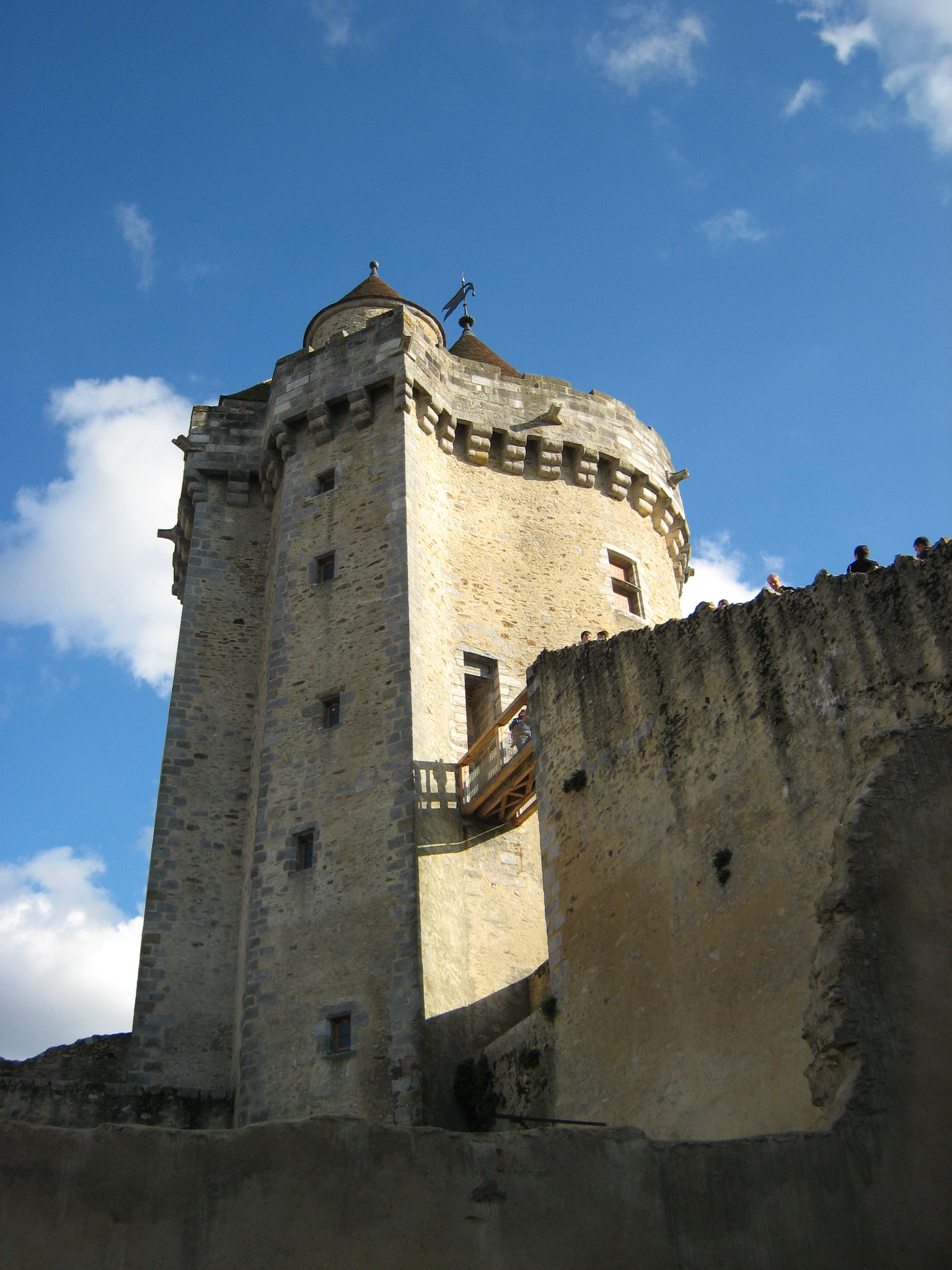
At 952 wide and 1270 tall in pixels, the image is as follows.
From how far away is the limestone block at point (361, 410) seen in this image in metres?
17.9

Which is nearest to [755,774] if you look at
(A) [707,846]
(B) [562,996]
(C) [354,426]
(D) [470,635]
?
(A) [707,846]

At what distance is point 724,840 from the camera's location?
8.70 metres

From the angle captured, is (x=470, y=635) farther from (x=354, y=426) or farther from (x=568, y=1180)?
(x=568, y=1180)

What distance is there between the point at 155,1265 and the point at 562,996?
6070 mm

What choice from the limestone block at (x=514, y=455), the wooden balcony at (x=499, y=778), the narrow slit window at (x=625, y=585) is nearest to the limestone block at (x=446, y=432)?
the limestone block at (x=514, y=455)

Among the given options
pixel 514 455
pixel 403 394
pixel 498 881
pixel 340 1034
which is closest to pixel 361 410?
pixel 403 394

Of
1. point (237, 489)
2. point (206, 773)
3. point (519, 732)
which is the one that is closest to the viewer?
point (519, 732)

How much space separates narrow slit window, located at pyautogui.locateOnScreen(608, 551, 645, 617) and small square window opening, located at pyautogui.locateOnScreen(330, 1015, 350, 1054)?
304 inches

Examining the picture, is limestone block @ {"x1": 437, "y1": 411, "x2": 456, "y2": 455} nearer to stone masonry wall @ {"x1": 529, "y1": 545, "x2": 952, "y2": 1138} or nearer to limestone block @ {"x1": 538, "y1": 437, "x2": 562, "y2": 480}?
limestone block @ {"x1": 538, "y1": 437, "x2": 562, "y2": 480}

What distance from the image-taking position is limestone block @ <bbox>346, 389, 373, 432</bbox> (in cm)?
1791

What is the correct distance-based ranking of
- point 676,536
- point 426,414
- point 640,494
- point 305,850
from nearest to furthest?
point 305,850
point 426,414
point 640,494
point 676,536

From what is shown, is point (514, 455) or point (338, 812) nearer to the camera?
point (338, 812)

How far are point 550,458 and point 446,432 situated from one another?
5.73ft

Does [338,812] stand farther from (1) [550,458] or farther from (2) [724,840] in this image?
(1) [550,458]
